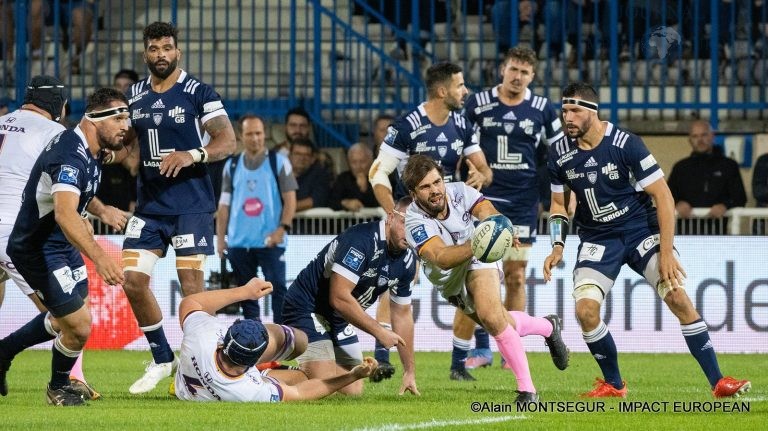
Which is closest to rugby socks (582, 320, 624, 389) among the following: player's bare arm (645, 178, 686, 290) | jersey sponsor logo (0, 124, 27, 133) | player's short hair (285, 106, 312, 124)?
player's bare arm (645, 178, 686, 290)

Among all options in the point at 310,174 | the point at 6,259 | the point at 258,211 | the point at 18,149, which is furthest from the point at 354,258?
the point at 310,174

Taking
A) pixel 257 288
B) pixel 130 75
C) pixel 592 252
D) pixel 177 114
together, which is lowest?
pixel 257 288

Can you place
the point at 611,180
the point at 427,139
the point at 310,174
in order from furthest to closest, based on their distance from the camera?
the point at 310,174, the point at 427,139, the point at 611,180

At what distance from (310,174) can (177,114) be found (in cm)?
496

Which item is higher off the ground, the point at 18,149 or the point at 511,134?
the point at 511,134

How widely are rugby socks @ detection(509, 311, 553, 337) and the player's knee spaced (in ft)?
9.07

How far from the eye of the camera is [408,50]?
58.9 ft

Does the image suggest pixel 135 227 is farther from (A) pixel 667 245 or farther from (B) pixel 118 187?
(B) pixel 118 187

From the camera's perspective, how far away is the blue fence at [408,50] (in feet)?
54.1

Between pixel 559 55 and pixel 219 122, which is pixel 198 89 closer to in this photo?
pixel 219 122

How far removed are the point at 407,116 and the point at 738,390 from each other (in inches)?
148

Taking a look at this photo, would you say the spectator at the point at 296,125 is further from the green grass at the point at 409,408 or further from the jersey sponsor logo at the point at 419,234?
the jersey sponsor logo at the point at 419,234

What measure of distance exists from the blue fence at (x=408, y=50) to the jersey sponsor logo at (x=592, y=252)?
18.7 ft

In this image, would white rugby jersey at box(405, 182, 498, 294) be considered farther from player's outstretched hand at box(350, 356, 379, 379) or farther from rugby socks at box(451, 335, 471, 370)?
rugby socks at box(451, 335, 471, 370)
